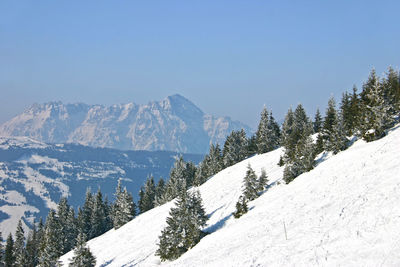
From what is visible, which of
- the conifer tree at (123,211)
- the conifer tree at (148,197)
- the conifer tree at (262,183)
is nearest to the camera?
the conifer tree at (262,183)

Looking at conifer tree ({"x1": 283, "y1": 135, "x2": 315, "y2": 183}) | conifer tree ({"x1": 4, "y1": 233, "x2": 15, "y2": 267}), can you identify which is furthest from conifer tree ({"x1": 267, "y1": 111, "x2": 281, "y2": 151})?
conifer tree ({"x1": 4, "y1": 233, "x2": 15, "y2": 267})

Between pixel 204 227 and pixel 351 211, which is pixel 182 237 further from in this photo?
pixel 351 211

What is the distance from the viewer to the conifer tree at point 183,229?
4106cm

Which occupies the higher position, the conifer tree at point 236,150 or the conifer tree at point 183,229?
the conifer tree at point 236,150

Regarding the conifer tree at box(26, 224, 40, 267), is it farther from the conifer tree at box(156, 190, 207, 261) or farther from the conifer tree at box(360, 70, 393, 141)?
the conifer tree at box(360, 70, 393, 141)

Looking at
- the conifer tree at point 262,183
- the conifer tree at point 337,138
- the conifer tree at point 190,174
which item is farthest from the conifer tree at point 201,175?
the conifer tree at point 337,138

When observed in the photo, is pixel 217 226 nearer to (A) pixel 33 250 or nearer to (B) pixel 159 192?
(B) pixel 159 192

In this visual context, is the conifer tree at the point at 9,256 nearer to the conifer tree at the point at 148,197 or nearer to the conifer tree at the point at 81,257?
the conifer tree at the point at 148,197

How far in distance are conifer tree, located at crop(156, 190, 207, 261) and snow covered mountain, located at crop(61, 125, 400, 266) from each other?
7.05ft

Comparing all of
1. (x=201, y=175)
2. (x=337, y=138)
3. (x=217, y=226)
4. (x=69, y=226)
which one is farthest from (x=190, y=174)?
(x=337, y=138)

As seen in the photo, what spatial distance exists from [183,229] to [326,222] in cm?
2184

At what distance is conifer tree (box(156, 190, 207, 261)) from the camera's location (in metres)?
41.1

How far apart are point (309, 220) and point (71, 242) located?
260 ft

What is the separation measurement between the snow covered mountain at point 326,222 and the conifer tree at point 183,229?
215 centimetres
